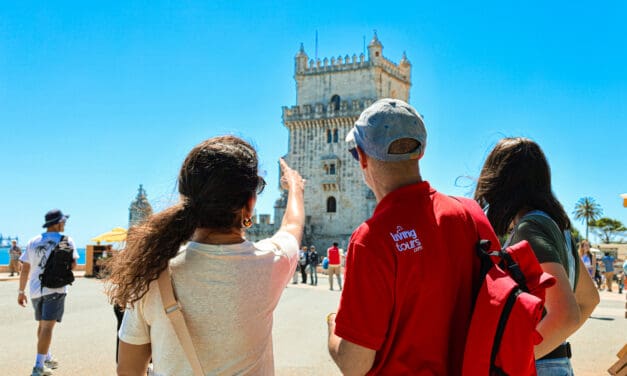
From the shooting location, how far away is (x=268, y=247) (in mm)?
2381

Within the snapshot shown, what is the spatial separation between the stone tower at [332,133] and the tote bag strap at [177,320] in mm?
35726

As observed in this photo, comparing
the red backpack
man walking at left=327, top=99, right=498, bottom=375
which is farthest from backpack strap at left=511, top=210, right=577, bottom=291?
the red backpack

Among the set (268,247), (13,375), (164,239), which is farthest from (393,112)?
(13,375)

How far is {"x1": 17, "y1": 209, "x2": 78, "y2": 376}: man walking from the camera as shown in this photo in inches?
233

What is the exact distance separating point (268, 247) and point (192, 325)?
461 mm

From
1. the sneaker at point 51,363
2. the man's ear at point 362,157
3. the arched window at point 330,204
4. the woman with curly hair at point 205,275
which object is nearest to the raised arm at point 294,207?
the woman with curly hair at point 205,275

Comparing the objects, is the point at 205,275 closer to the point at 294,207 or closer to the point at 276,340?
the point at 294,207

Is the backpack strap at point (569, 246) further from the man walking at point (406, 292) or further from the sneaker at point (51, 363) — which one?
the sneaker at point (51, 363)

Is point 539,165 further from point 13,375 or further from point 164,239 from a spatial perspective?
point 13,375

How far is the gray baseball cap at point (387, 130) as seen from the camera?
2.06 meters

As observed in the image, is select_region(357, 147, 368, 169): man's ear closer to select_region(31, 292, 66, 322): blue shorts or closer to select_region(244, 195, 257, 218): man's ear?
select_region(244, 195, 257, 218): man's ear

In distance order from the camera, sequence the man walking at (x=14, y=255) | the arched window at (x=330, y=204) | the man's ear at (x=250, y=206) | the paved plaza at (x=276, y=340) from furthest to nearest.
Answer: the arched window at (x=330, y=204), the man walking at (x=14, y=255), the paved plaza at (x=276, y=340), the man's ear at (x=250, y=206)

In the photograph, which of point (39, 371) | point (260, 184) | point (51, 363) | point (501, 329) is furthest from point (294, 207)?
point (51, 363)

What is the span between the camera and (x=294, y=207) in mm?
2812
